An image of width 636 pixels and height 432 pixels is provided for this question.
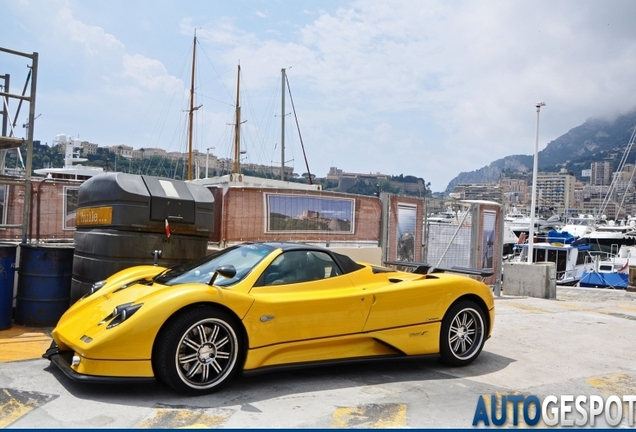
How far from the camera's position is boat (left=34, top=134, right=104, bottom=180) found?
74.3 ft

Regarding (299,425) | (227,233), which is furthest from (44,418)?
(227,233)

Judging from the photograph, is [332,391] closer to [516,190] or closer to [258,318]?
[258,318]

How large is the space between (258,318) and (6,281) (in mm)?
3892

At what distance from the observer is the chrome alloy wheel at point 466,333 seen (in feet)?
19.2

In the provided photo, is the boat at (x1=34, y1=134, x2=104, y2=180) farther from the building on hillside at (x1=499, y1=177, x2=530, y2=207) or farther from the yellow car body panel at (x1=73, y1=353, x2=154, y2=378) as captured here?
the building on hillside at (x1=499, y1=177, x2=530, y2=207)

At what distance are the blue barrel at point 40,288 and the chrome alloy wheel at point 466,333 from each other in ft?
15.8

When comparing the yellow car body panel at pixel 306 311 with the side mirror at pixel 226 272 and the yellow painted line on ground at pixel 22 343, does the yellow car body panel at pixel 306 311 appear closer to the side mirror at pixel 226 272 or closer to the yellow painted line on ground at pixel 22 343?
the side mirror at pixel 226 272

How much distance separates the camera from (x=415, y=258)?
461 inches

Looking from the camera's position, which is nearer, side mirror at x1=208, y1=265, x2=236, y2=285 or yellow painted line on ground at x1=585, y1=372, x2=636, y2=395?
side mirror at x1=208, y1=265, x2=236, y2=285

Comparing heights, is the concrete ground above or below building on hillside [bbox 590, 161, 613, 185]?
below

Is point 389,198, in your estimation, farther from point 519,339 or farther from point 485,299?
point 485,299

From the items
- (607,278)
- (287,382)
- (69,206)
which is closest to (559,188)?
(607,278)

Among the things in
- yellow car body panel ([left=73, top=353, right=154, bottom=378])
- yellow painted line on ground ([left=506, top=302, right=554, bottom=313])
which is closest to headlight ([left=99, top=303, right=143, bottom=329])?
yellow car body panel ([left=73, top=353, right=154, bottom=378])

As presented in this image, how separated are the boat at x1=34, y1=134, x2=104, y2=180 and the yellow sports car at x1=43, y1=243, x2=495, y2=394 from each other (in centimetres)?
1698
